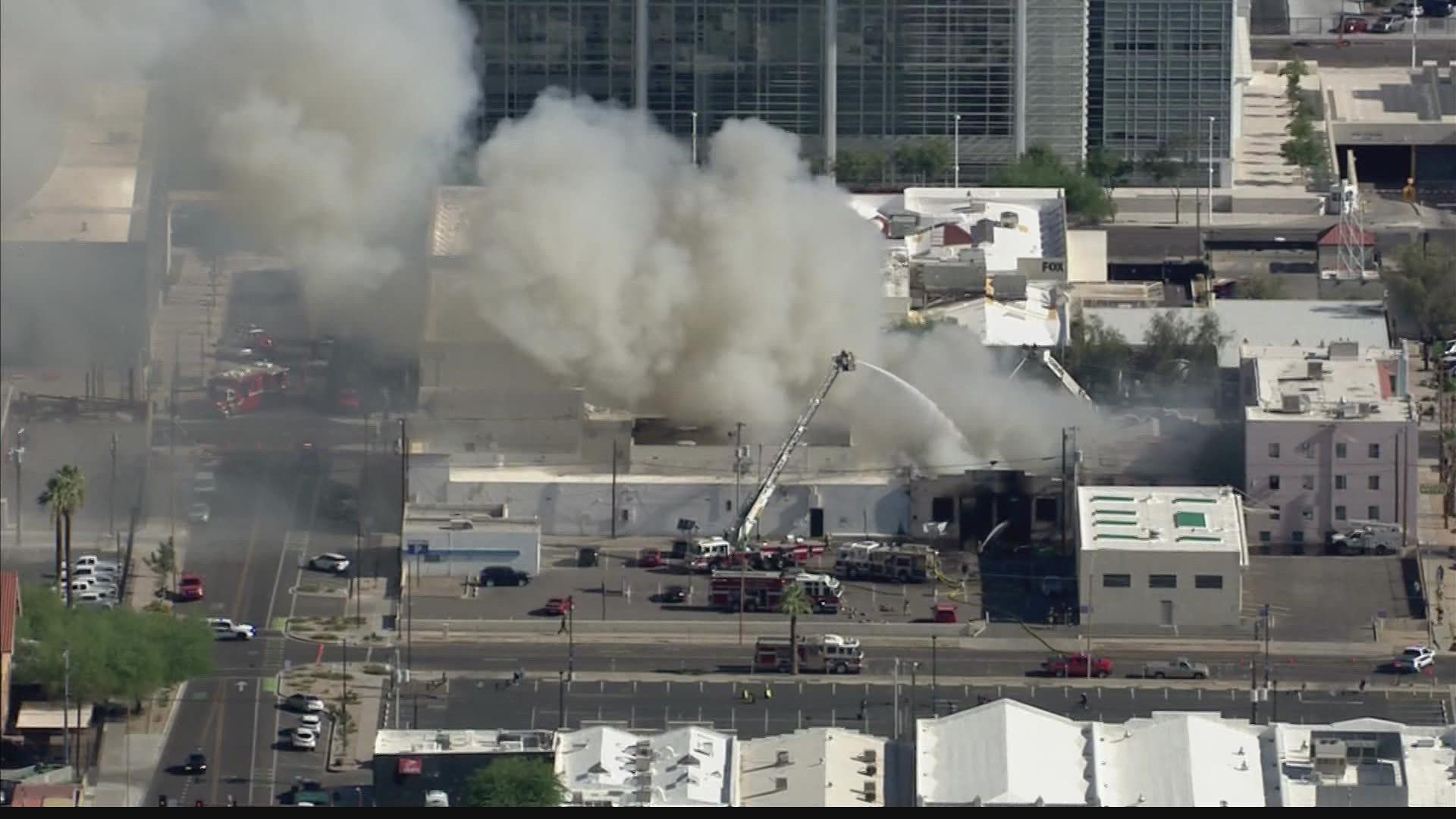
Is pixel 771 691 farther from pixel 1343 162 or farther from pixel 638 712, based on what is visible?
pixel 1343 162

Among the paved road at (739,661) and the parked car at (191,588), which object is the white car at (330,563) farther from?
the paved road at (739,661)

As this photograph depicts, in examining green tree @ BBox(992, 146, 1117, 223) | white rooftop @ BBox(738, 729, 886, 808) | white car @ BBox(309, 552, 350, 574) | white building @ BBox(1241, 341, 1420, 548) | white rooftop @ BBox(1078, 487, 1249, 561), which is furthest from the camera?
green tree @ BBox(992, 146, 1117, 223)

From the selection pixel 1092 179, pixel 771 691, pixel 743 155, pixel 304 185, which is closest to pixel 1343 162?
pixel 1092 179

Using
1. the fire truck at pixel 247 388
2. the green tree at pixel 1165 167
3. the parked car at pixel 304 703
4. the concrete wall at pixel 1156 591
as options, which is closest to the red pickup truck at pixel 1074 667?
the concrete wall at pixel 1156 591

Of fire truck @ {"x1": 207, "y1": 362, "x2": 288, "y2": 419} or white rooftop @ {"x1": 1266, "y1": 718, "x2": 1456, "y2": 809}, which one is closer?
white rooftop @ {"x1": 1266, "y1": 718, "x2": 1456, "y2": 809}

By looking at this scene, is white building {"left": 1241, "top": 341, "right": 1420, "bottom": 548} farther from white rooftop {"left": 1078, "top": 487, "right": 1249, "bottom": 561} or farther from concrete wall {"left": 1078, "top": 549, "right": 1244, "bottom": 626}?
concrete wall {"left": 1078, "top": 549, "right": 1244, "bottom": 626}

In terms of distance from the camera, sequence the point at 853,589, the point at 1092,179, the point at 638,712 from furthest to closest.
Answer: the point at 1092,179, the point at 853,589, the point at 638,712

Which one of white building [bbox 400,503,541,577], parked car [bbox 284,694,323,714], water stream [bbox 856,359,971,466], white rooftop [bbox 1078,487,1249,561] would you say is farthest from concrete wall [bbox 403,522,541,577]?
white rooftop [bbox 1078,487,1249,561]
